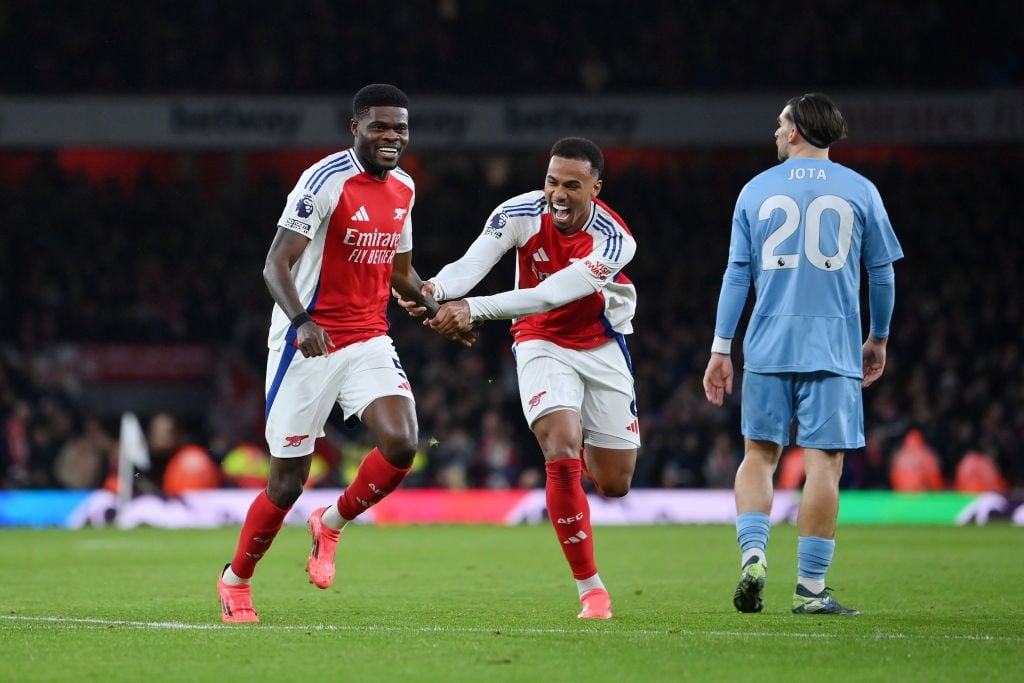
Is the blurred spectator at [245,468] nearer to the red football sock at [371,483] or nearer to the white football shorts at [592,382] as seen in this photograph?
the red football sock at [371,483]

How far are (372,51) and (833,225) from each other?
63.1ft

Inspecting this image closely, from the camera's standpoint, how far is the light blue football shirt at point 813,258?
726 centimetres

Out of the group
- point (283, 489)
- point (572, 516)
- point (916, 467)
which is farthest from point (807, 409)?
point (916, 467)

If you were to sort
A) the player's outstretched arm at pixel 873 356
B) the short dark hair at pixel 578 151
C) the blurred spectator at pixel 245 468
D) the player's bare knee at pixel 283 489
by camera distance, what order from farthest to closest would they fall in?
1. the blurred spectator at pixel 245 468
2. the player's outstretched arm at pixel 873 356
3. the short dark hair at pixel 578 151
4. the player's bare knee at pixel 283 489

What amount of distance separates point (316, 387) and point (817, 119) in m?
2.69

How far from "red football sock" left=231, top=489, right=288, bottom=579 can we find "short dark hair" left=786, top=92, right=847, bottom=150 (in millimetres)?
3065

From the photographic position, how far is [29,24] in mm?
25547

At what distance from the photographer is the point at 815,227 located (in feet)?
23.9

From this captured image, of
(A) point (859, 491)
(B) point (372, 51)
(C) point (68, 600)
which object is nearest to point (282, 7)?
(B) point (372, 51)

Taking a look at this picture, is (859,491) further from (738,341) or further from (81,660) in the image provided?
(81,660)

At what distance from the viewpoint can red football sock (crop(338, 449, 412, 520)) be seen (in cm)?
741

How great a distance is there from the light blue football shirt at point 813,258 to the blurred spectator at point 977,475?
41.5 feet

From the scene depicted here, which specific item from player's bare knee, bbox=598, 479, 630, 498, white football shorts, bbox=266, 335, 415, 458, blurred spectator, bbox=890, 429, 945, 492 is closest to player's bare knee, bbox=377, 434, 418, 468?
white football shorts, bbox=266, 335, 415, 458

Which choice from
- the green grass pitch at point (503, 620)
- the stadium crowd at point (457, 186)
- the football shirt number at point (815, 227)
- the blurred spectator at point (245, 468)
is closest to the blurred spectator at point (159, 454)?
the blurred spectator at point (245, 468)
